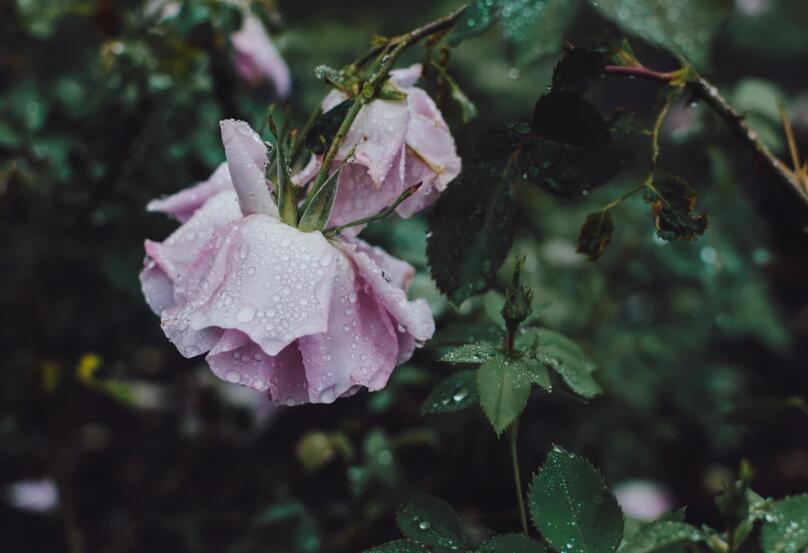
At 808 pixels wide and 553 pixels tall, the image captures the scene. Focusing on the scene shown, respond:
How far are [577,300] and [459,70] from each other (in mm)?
1534

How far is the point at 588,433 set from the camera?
1.54 m

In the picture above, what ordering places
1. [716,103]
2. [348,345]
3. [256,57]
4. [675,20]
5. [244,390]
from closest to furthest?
[675,20], [348,345], [716,103], [256,57], [244,390]

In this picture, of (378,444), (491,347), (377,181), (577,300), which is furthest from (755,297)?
(377,181)

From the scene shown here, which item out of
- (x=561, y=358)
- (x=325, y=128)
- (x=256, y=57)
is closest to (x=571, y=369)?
(x=561, y=358)

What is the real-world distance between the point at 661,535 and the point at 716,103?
1.27 ft

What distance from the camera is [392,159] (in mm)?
639

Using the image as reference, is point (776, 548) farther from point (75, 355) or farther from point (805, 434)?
point (805, 434)

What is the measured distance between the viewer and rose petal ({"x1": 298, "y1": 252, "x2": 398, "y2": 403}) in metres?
0.60

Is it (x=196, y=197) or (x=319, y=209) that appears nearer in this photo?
(x=319, y=209)

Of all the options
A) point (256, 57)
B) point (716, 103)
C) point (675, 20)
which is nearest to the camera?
point (675, 20)

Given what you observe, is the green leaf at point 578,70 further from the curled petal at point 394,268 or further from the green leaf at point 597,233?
the curled petal at point 394,268

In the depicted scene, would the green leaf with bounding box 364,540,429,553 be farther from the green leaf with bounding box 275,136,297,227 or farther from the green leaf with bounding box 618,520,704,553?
the green leaf with bounding box 275,136,297,227

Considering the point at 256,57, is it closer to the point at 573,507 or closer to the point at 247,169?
the point at 247,169

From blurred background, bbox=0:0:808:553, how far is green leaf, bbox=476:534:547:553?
245mm
